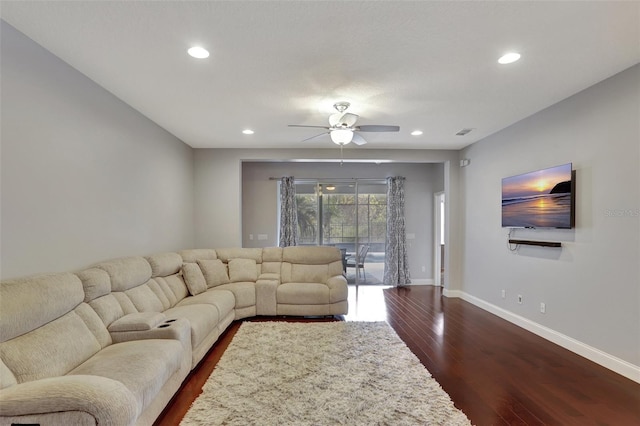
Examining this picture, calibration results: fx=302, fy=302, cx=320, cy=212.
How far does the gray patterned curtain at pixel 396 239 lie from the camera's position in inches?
266

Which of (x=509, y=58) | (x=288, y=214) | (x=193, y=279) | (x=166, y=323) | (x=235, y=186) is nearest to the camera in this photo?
(x=509, y=58)

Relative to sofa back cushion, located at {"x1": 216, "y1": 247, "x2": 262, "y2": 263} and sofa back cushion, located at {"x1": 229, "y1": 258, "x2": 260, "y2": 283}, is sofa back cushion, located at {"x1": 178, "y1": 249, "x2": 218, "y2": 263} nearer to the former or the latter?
sofa back cushion, located at {"x1": 216, "y1": 247, "x2": 262, "y2": 263}

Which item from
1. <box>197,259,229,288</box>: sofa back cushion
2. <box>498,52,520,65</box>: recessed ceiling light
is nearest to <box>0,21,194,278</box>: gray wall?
<box>197,259,229,288</box>: sofa back cushion

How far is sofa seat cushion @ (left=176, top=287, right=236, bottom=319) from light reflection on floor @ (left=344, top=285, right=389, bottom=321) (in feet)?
5.59

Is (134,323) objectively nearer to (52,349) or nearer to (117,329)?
(117,329)

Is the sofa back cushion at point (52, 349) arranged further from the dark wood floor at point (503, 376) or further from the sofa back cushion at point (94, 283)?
the dark wood floor at point (503, 376)

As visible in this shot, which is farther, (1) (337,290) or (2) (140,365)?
(1) (337,290)

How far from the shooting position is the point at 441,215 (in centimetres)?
694

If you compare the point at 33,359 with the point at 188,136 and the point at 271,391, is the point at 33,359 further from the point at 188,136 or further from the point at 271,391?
the point at 188,136

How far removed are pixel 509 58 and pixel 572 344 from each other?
3.09m

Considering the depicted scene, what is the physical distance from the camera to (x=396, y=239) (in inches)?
268

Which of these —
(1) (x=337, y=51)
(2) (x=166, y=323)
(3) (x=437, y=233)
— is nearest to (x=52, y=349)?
(2) (x=166, y=323)

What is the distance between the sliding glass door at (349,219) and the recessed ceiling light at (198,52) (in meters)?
4.41

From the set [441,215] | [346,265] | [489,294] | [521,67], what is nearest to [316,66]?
[521,67]
